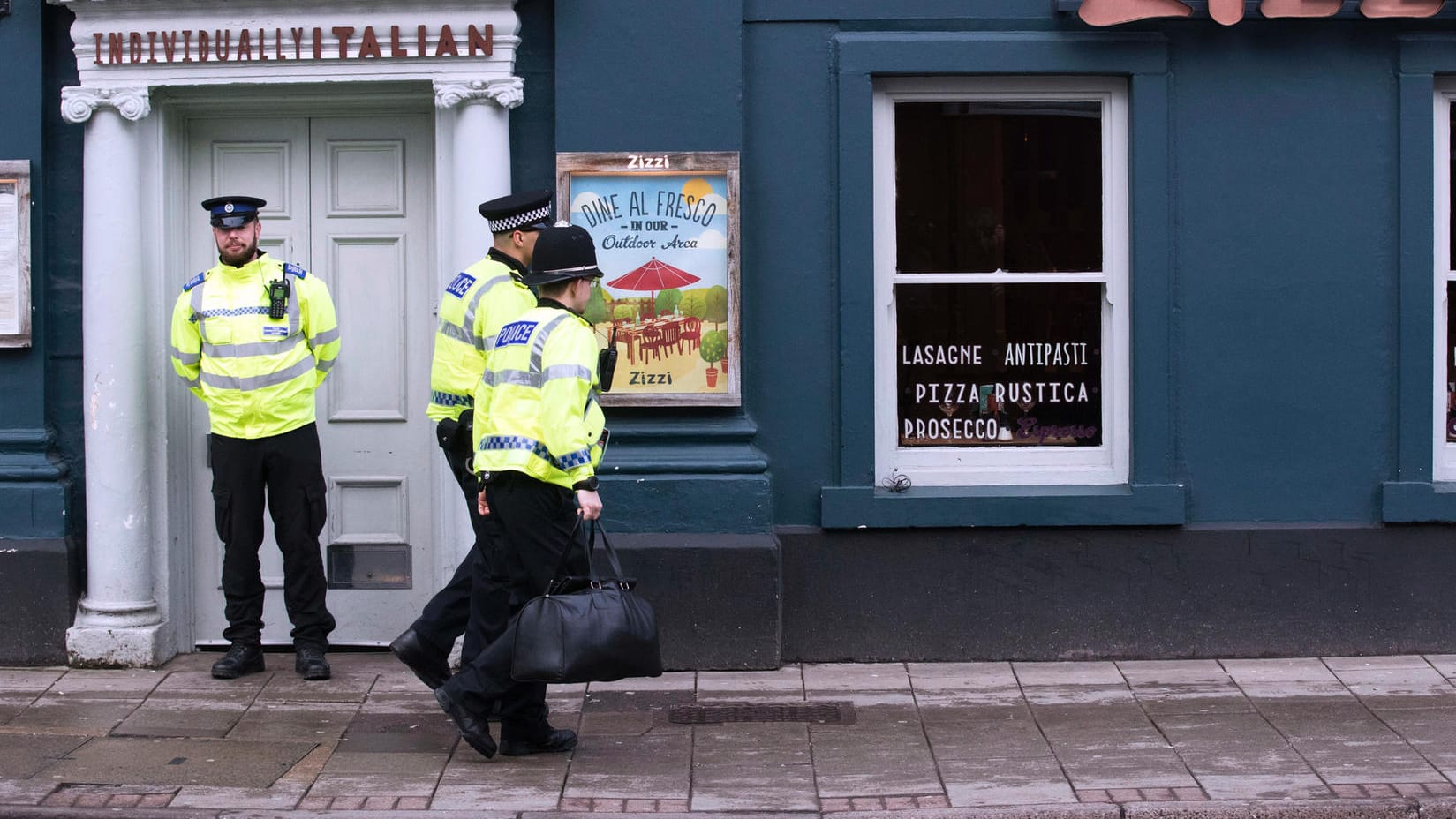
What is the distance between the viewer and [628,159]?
741 cm

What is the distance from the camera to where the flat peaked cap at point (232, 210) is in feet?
23.4

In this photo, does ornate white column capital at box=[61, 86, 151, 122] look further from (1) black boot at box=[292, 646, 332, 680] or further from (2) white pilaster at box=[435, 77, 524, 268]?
(1) black boot at box=[292, 646, 332, 680]

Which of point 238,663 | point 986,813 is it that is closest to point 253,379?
point 238,663

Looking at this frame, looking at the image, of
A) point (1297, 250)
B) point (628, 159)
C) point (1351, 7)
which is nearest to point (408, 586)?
point (628, 159)

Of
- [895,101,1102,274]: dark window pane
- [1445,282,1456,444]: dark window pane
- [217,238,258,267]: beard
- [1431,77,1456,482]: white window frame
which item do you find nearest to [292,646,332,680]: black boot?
[217,238,258,267]: beard

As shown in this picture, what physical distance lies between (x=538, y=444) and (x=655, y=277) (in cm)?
181

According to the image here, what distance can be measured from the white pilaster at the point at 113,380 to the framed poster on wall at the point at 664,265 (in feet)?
6.22

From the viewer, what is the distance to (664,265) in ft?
24.4

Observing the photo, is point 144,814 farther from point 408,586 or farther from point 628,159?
point 628,159

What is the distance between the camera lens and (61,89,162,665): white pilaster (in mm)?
7449

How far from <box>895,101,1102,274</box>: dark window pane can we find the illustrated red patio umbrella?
1041mm

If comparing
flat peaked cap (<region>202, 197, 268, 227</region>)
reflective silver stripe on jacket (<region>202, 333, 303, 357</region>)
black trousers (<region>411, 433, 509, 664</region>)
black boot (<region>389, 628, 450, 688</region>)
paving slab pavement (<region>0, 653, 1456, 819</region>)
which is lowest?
paving slab pavement (<region>0, 653, 1456, 819</region>)

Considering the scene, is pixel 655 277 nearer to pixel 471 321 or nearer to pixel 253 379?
pixel 471 321

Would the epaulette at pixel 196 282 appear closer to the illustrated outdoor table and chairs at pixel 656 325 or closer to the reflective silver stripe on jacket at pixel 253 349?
the reflective silver stripe on jacket at pixel 253 349
